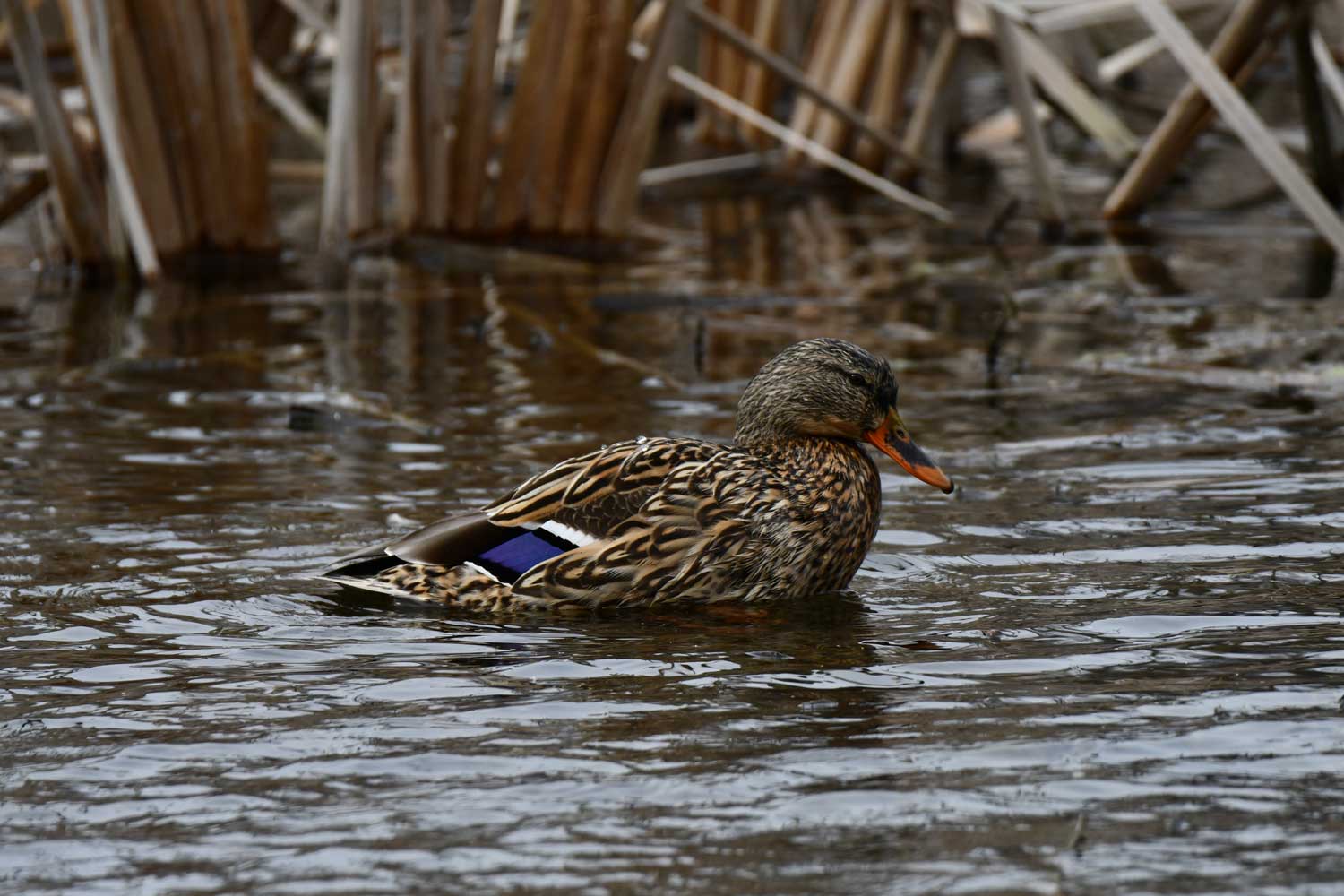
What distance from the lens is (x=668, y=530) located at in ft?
20.4

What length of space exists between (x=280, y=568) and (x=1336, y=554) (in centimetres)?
334

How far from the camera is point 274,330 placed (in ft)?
35.9

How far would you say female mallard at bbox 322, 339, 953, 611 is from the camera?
20.1 feet

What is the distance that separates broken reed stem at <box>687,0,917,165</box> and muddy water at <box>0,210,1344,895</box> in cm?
233

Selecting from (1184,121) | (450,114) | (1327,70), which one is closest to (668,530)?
(450,114)

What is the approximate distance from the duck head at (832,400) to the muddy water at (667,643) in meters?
0.42

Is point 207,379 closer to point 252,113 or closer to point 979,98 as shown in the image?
point 252,113

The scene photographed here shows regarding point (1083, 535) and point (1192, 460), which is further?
point (1192, 460)

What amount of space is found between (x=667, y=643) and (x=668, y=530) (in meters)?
0.57

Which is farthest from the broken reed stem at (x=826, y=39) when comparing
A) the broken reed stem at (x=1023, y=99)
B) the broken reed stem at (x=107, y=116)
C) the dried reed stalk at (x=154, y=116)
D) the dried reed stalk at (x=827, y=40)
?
the broken reed stem at (x=107, y=116)

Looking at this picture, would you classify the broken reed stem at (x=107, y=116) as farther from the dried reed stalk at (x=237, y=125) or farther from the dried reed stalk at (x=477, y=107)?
the dried reed stalk at (x=477, y=107)

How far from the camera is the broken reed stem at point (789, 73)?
40.2 feet

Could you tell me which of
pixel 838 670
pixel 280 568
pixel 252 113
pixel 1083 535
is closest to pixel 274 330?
pixel 252 113

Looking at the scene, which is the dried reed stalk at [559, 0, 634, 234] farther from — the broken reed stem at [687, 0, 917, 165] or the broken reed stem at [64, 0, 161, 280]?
the broken reed stem at [64, 0, 161, 280]
